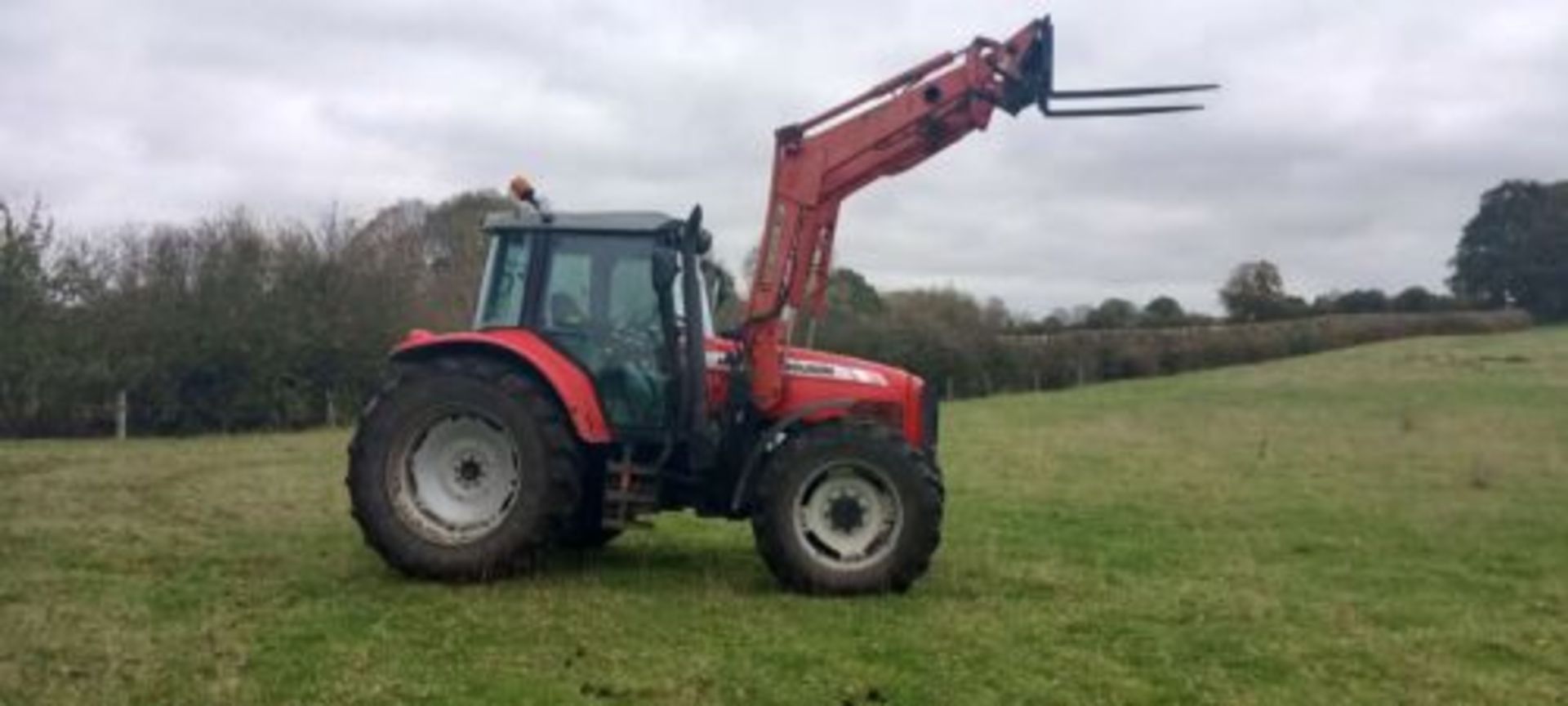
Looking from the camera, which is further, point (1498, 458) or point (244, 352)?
point (244, 352)

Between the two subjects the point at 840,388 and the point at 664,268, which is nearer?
the point at 664,268

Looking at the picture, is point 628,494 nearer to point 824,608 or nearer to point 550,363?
point 550,363

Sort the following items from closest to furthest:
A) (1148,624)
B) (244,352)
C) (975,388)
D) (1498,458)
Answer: (1148,624), (1498,458), (244,352), (975,388)

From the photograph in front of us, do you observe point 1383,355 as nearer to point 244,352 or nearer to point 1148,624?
point 244,352

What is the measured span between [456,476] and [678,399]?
149cm

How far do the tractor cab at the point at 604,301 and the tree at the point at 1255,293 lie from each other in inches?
2325

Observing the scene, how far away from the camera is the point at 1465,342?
6053 cm

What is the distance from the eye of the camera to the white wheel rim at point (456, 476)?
366 inches

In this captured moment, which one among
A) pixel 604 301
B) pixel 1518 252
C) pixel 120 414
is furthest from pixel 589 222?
pixel 1518 252

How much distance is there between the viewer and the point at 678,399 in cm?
946

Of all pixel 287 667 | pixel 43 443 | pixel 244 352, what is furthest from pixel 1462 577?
pixel 244 352

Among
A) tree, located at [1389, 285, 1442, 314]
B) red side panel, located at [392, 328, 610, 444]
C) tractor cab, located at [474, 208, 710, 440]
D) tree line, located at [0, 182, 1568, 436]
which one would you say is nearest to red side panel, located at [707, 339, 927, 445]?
tractor cab, located at [474, 208, 710, 440]

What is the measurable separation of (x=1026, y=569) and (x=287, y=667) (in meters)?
5.65

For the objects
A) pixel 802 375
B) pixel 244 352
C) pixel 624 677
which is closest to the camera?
pixel 624 677
